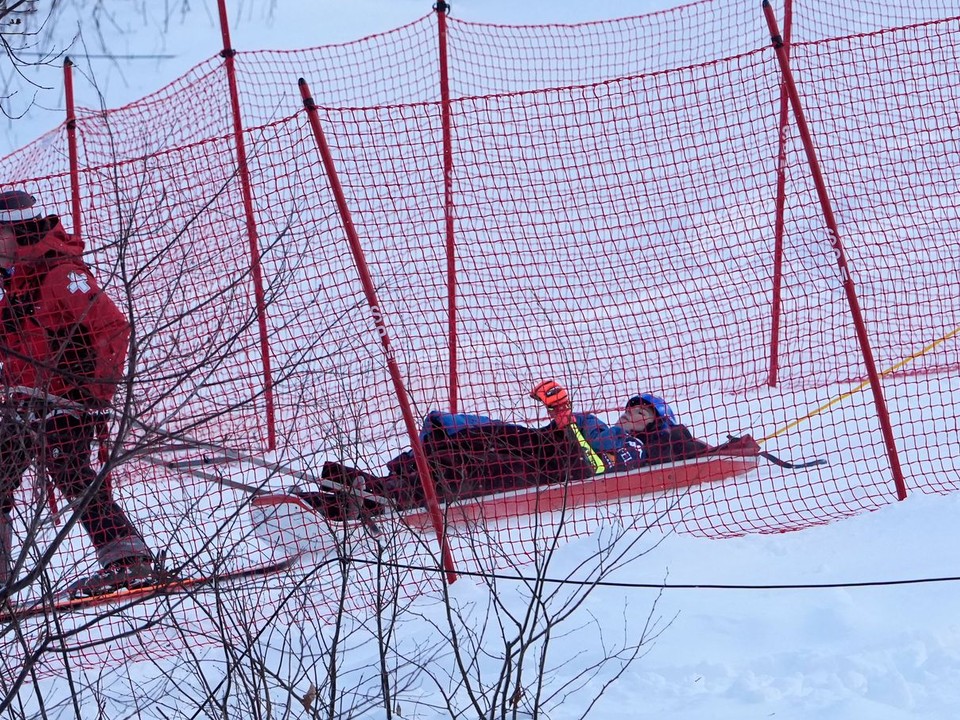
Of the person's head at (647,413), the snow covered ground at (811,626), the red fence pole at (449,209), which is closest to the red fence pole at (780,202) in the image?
the person's head at (647,413)

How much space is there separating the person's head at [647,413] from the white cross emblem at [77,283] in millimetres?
2918

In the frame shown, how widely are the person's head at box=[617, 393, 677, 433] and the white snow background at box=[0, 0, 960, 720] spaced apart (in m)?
1.31

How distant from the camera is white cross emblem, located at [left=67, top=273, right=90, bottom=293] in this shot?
5.14 meters

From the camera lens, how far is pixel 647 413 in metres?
6.68

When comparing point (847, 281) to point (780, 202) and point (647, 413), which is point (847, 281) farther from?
point (780, 202)

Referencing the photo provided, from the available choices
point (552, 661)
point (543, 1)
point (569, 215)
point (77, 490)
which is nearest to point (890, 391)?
point (552, 661)

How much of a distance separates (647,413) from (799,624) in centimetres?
224

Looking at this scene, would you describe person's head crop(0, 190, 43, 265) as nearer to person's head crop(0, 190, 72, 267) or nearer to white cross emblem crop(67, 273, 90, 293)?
person's head crop(0, 190, 72, 267)

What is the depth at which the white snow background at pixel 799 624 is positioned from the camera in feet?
13.5

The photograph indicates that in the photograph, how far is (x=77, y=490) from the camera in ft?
17.4

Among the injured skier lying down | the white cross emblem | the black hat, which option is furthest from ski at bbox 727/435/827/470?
the black hat

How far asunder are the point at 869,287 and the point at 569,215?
204 inches

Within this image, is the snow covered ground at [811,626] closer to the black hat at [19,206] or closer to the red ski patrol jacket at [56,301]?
the red ski patrol jacket at [56,301]

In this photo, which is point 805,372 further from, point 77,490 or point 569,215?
point 569,215
